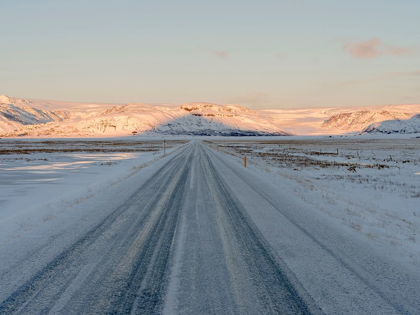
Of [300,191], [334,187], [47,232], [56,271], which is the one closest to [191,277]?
[56,271]

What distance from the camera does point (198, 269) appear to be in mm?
5711

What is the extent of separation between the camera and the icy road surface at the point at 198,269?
14.9ft

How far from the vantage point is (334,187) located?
57.1ft

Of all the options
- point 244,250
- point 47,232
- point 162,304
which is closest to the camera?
point 162,304

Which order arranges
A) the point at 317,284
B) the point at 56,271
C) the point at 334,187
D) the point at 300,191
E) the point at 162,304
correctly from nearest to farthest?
1. the point at 162,304
2. the point at 317,284
3. the point at 56,271
4. the point at 300,191
5. the point at 334,187

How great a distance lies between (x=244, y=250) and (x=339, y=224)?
12.0ft

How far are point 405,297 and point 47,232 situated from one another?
24.2 ft

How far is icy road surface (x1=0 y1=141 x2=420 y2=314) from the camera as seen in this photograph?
14.9 feet

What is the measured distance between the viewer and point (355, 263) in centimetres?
608

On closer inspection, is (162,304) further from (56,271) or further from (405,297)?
(405,297)

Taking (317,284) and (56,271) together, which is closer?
(317,284)

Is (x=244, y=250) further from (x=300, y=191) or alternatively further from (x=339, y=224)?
(x=300, y=191)

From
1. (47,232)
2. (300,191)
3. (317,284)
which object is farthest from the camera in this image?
(300,191)

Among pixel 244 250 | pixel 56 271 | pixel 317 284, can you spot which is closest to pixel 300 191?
pixel 244 250
